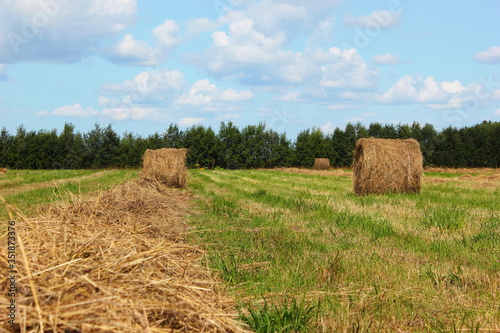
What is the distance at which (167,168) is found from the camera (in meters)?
20.3

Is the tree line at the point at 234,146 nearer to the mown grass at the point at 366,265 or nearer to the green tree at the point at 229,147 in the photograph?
the green tree at the point at 229,147

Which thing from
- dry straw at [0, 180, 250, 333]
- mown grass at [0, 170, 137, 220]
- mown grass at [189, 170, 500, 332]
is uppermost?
dry straw at [0, 180, 250, 333]

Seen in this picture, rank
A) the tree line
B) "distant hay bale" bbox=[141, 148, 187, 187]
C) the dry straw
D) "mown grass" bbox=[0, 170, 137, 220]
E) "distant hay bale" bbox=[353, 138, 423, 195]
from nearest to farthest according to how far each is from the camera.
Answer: the dry straw → "mown grass" bbox=[0, 170, 137, 220] → "distant hay bale" bbox=[353, 138, 423, 195] → "distant hay bale" bbox=[141, 148, 187, 187] → the tree line

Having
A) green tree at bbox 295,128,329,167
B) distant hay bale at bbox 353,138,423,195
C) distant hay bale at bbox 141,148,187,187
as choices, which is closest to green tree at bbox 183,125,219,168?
green tree at bbox 295,128,329,167

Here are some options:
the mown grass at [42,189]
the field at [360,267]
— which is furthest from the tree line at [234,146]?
the field at [360,267]

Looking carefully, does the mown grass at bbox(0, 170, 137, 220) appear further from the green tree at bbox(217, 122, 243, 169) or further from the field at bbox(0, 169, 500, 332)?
the green tree at bbox(217, 122, 243, 169)

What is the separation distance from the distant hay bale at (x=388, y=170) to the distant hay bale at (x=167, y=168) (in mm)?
8896

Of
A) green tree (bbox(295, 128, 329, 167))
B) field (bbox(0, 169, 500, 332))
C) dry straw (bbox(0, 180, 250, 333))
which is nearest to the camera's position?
dry straw (bbox(0, 180, 250, 333))

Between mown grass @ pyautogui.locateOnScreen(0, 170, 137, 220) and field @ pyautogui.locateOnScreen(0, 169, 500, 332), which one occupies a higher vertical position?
field @ pyautogui.locateOnScreen(0, 169, 500, 332)

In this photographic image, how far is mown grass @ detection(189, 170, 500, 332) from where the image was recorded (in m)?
3.80

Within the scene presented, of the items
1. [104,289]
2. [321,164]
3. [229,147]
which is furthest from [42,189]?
[229,147]

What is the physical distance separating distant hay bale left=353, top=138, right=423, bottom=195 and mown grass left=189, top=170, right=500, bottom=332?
4557 millimetres

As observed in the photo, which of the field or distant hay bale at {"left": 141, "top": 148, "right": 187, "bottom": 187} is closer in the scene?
the field

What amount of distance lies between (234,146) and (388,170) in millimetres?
38647
